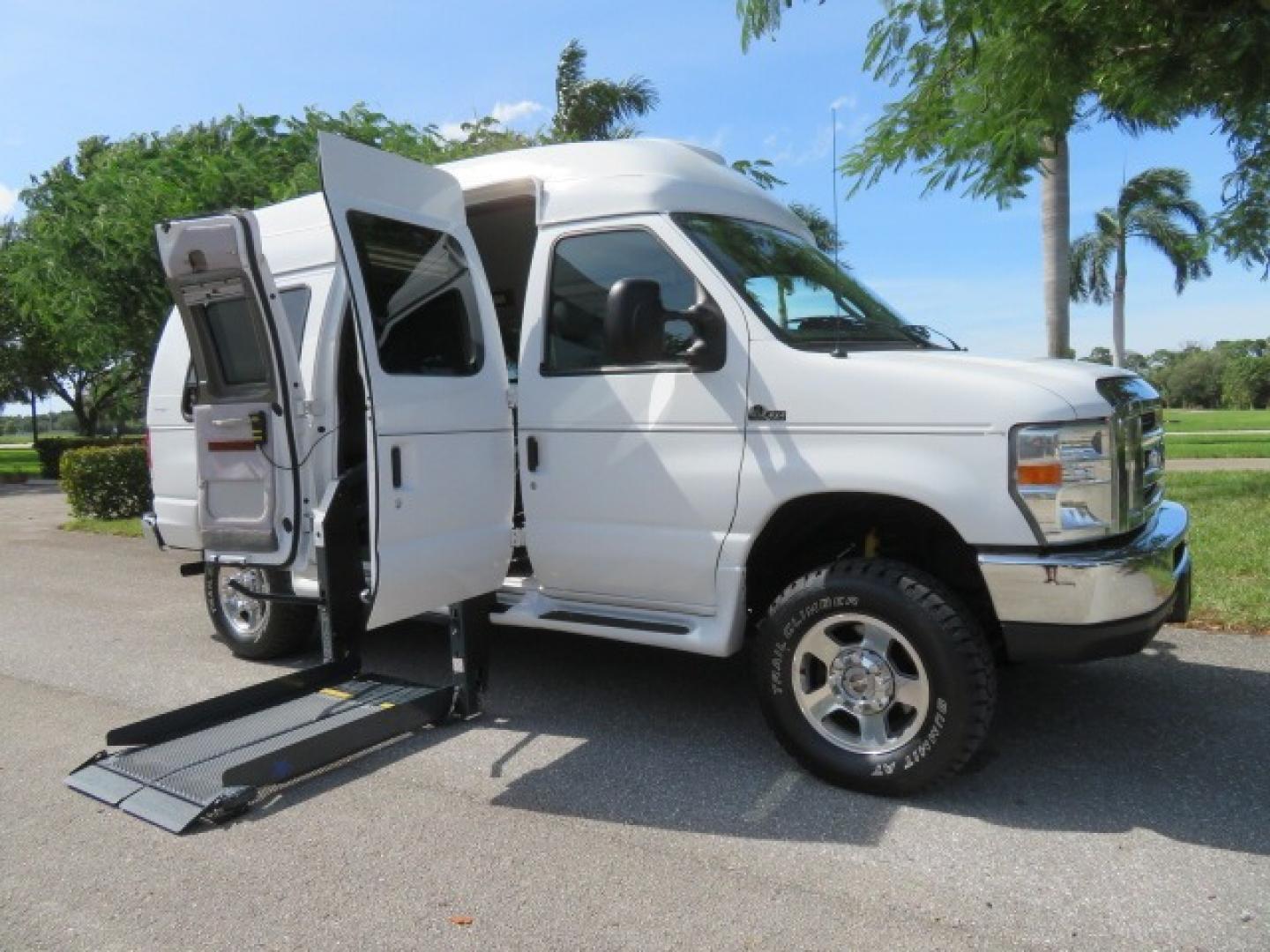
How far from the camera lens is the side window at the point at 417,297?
414 centimetres

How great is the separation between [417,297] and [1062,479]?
112 inches

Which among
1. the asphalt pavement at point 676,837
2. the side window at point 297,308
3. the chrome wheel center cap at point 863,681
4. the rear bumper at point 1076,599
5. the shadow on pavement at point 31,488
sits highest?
the side window at point 297,308

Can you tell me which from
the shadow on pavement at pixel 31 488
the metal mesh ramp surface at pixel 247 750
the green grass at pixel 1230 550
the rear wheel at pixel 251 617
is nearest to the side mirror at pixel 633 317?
the metal mesh ramp surface at pixel 247 750

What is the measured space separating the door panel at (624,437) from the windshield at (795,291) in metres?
0.16

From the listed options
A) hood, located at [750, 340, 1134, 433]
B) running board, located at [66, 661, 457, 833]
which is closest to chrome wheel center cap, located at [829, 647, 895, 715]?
hood, located at [750, 340, 1134, 433]

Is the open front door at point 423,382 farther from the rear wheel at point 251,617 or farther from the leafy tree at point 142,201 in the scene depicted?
the leafy tree at point 142,201

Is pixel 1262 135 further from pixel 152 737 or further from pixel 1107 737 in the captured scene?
pixel 152 737

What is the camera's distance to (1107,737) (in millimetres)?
4320

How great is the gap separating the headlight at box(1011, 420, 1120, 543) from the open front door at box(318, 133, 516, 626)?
7.67ft

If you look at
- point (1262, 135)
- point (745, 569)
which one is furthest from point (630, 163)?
point (1262, 135)

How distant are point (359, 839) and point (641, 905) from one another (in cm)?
117

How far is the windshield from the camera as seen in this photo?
4.16 metres

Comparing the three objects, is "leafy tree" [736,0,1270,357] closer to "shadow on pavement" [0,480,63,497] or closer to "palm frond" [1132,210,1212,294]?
"shadow on pavement" [0,480,63,497]

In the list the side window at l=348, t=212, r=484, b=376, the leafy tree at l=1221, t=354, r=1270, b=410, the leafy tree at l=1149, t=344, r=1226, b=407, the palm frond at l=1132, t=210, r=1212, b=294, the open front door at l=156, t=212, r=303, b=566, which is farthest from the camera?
the leafy tree at l=1149, t=344, r=1226, b=407
